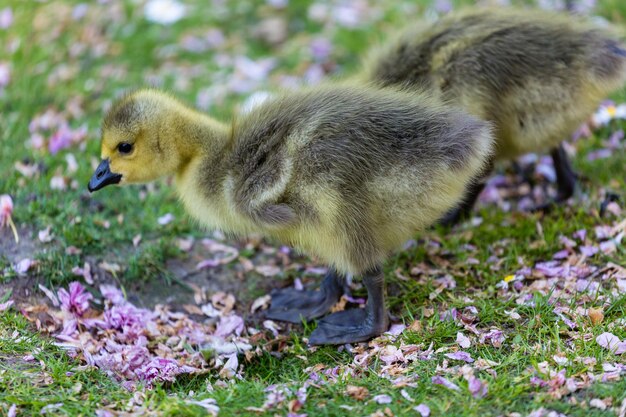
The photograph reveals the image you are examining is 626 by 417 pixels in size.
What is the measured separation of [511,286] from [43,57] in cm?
305

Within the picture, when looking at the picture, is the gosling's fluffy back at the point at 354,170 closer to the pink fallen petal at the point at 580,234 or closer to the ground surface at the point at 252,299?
the ground surface at the point at 252,299

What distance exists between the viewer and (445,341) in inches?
102

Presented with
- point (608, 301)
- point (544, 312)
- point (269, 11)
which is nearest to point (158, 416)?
point (544, 312)

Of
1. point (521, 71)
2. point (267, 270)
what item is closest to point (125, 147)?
point (267, 270)

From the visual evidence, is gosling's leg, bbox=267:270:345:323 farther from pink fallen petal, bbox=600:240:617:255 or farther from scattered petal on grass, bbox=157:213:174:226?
pink fallen petal, bbox=600:240:617:255

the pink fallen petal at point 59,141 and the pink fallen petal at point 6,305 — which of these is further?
the pink fallen petal at point 59,141

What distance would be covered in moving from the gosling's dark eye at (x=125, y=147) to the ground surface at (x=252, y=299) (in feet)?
1.64

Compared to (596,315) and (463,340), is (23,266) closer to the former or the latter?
(463,340)

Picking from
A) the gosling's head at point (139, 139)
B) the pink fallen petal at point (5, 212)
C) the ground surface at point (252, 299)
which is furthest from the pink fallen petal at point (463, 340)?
the pink fallen petal at point (5, 212)

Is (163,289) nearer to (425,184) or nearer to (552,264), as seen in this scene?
(425,184)

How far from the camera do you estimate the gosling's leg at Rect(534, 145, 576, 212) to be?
335cm

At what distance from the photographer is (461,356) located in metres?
2.43

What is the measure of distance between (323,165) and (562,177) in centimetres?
140

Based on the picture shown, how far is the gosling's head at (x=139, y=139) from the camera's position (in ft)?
8.86
